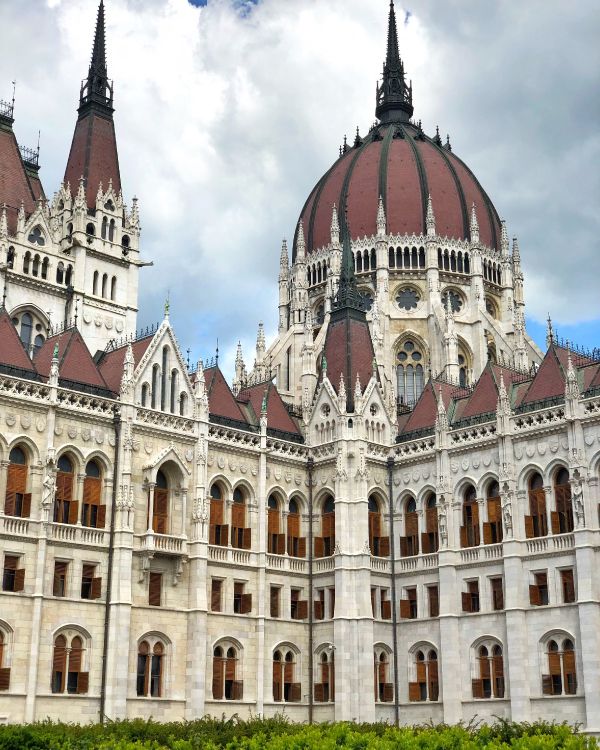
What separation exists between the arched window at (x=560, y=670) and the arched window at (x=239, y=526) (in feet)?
48.3

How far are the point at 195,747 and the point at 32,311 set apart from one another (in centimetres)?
3744

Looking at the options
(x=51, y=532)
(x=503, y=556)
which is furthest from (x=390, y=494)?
(x=51, y=532)

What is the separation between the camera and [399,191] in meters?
76.1

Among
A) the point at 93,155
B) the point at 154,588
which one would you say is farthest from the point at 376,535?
the point at 93,155

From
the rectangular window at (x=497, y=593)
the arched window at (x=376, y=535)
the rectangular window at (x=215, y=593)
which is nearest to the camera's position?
the rectangular window at (x=497, y=593)

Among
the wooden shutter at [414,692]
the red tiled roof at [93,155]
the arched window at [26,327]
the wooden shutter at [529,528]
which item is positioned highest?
the red tiled roof at [93,155]

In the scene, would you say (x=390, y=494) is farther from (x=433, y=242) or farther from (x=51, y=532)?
(x=433, y=242)

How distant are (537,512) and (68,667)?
2117 centimetres

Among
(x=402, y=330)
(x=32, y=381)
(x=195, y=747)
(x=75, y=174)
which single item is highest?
(x=75, y=174)

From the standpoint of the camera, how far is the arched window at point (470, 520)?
163 ft

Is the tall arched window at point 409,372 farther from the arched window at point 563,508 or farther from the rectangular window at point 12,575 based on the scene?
the rectangular window at point 12,575

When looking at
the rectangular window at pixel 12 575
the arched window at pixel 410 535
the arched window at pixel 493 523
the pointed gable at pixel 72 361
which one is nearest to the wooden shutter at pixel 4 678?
the rectangular window at pixel 12 575

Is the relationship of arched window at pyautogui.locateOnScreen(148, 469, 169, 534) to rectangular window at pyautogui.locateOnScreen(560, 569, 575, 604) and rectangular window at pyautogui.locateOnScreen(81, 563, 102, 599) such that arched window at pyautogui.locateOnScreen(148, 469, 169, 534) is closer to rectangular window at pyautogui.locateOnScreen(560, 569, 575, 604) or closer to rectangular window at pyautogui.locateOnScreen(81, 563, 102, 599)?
rectangular window at pyautogui.locateOnScreen(81, 563, 102, 599)

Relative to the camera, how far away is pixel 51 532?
142 ft
